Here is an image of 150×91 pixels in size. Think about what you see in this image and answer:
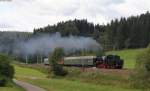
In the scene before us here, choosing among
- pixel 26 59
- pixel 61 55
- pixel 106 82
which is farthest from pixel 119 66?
pixel 26 59

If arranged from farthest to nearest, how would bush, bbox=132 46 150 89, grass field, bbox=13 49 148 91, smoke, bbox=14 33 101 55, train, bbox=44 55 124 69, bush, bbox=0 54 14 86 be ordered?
smoke, bbox=14 33 101 55, train, bbox=44 55 124 69, bush, bbox=0 54 14 86, grass field, bbox=13 49 148 91, bush, bbox=132 46 150 89

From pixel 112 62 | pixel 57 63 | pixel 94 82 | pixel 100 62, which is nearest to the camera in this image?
pixel 94 82

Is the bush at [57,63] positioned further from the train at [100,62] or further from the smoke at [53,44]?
the smoke at [53,44]

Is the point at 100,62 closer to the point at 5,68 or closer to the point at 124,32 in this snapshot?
the point at 5,68

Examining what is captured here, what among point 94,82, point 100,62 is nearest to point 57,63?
point 100,62

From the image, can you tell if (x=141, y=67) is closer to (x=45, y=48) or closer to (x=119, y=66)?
(x=119, y=66)

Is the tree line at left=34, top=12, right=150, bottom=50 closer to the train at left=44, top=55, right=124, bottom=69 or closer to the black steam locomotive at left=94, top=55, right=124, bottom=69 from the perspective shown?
the train at left=44, top=55, right=124, bottom=69

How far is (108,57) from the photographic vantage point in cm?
7538

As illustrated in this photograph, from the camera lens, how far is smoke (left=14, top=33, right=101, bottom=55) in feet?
388

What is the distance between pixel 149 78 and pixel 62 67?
36.4m

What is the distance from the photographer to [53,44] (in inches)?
5084

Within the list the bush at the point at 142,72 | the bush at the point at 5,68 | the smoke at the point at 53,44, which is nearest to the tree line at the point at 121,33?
the smoke at the point at 53,44

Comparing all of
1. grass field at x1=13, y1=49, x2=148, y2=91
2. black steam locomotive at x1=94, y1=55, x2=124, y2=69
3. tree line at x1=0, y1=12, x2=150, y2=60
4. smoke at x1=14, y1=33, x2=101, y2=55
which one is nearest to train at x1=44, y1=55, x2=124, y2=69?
black steam locomotive at x1=94, y1=55, x2=124, y2=69

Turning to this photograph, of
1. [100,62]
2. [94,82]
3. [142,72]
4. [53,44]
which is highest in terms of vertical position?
[53,44]
